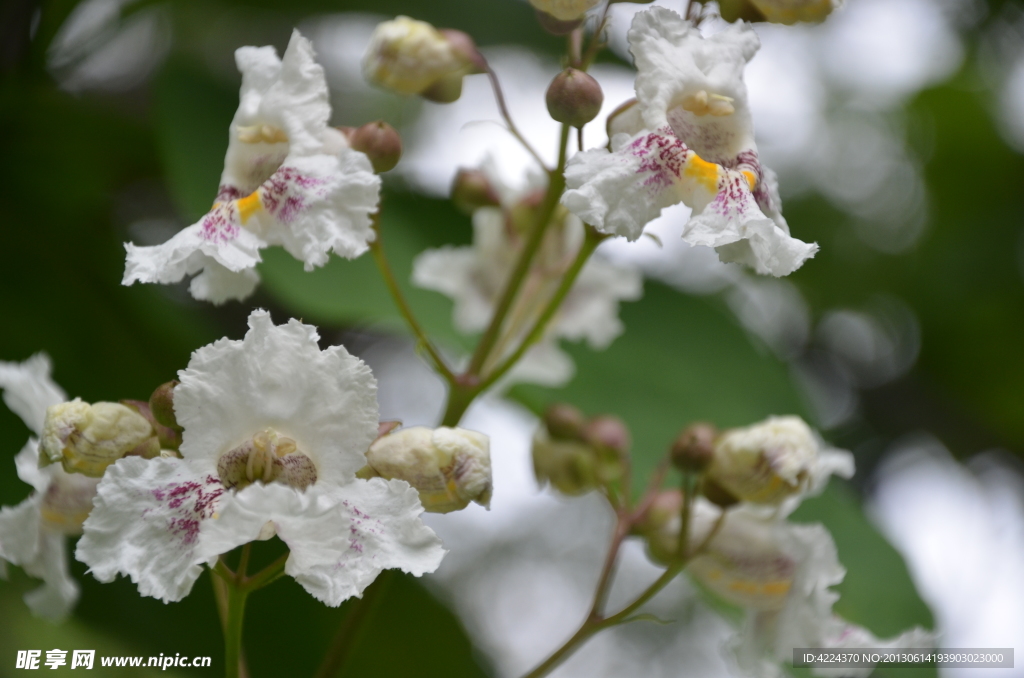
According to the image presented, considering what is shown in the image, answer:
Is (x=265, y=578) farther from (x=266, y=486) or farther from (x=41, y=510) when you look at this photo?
A: (x=41, y=510)

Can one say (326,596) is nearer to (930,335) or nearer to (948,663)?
(948,663)

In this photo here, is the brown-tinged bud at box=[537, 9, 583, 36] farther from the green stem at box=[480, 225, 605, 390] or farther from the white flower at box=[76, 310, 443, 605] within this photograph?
the white flower at box=[76, 310, 443, 605]

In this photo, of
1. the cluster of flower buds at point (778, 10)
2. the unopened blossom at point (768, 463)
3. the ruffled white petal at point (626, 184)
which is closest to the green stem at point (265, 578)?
the ruffled white petal at point (626, 184)

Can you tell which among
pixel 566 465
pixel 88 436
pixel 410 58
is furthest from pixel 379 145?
pixel 566 465

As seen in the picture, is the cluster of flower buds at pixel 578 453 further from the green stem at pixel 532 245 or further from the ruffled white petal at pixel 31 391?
the ruffled white petal at pixel 31 391

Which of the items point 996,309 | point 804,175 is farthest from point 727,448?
point 804,175
